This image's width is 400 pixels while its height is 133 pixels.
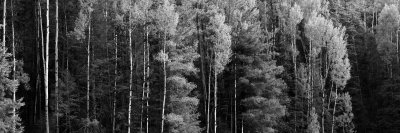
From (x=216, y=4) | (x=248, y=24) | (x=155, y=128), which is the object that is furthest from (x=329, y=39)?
(x=155, y=128)

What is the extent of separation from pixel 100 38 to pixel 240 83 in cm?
902

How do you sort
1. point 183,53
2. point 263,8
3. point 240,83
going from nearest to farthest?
point 183,53 → point 240,83 → point 263,8

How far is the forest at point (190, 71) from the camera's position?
20078mm

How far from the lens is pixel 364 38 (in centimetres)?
3694

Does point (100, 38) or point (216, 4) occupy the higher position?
point (216, 4)

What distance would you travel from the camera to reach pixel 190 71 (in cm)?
2077

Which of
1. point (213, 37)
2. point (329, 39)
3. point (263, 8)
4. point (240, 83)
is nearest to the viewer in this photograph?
point (213, 37)

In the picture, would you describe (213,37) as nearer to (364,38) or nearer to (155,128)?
(155,128)

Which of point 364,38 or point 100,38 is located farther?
point 364,38

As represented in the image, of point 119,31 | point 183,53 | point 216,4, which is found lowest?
point 183,53

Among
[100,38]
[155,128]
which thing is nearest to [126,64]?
[100,38]

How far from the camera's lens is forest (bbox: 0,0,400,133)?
65.9 ft

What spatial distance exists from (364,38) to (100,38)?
2443 cm

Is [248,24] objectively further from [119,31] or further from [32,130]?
[32,130]
